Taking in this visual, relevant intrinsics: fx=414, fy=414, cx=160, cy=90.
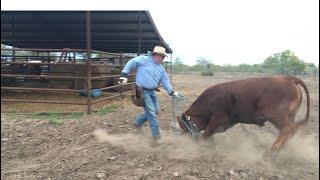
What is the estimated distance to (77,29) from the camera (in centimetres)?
1399

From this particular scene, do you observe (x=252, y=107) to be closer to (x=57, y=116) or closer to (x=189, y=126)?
(x=189, y=126)

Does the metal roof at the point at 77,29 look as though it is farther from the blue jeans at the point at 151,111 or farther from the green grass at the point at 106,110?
the blue jeans at the point at 151,111

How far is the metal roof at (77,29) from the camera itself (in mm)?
11852

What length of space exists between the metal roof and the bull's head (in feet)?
17.9

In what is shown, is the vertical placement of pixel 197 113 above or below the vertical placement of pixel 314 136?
above

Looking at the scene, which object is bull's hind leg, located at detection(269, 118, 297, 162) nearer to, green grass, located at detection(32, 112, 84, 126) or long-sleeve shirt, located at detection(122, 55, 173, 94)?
long-sleeve shirt, located at detection(122, 55, 173, 94)

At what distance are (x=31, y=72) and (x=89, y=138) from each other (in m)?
7.94

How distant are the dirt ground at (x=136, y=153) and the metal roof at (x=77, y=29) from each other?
4825 millimetres

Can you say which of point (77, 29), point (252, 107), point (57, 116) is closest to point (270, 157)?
point (252, 107)

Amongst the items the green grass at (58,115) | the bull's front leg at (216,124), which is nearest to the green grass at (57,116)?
the green grass at (58,115)

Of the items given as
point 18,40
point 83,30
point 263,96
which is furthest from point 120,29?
point 263,96

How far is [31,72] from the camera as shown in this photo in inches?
539

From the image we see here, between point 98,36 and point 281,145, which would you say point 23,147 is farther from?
point 98,36

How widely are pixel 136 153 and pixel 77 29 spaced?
931cm
